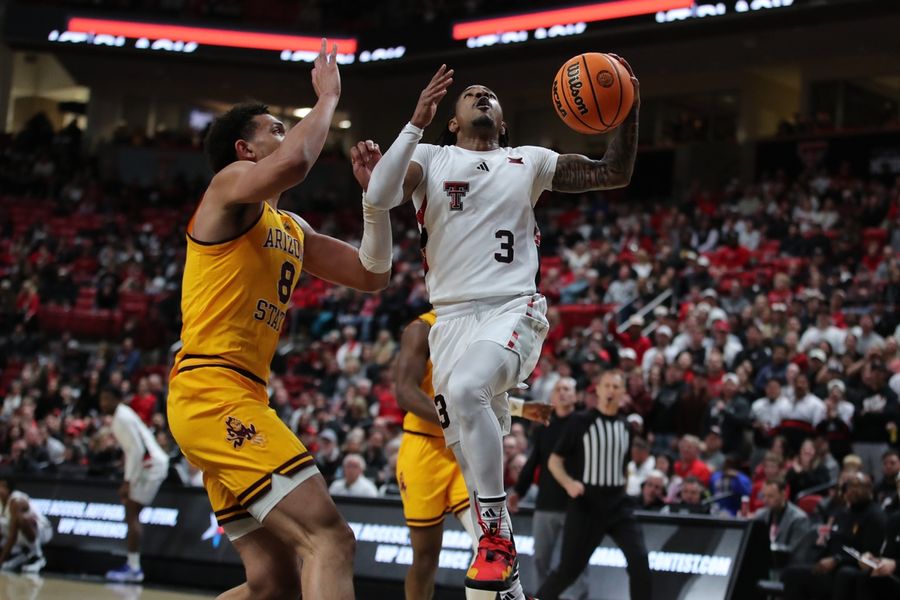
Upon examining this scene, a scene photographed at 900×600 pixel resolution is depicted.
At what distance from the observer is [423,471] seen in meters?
7.58

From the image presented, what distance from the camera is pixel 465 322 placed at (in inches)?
217

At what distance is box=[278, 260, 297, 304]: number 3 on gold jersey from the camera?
197 inches

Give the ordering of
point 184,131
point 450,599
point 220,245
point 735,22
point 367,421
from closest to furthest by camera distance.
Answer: point 220,245
point 450,599
point 367,421
point 735,22
point 184,131

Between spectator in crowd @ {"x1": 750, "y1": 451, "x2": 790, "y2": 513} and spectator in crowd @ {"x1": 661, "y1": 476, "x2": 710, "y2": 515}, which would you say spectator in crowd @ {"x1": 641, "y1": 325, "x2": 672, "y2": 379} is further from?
spectator in crowd @ {"x1": 661, "y1": 476, "x2": 710, "y2": 515}

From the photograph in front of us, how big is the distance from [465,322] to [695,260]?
14.1m

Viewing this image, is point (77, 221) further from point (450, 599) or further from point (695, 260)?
point (450, 599)

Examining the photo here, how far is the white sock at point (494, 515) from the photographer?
5.18 m

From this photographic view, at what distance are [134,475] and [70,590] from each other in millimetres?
1773

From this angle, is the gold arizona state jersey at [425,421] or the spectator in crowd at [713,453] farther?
the spectator in crowd at [713,453]

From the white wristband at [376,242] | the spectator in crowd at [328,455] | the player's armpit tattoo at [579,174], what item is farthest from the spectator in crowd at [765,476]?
the white wristband at [376,242]

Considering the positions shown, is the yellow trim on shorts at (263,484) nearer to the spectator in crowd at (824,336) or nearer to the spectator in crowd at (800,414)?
the spectator in crowd at (800,414)

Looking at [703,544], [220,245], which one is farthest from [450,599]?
[220,245]

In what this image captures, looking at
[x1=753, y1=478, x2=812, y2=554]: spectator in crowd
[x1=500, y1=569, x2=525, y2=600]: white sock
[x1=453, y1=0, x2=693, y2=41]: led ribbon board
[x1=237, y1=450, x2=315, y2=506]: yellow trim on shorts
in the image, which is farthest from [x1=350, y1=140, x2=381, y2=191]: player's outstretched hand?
[x1=453, y1=0, x2=693, y2=41]: led ribbon board

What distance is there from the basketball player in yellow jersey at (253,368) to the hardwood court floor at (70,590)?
6321 mm
